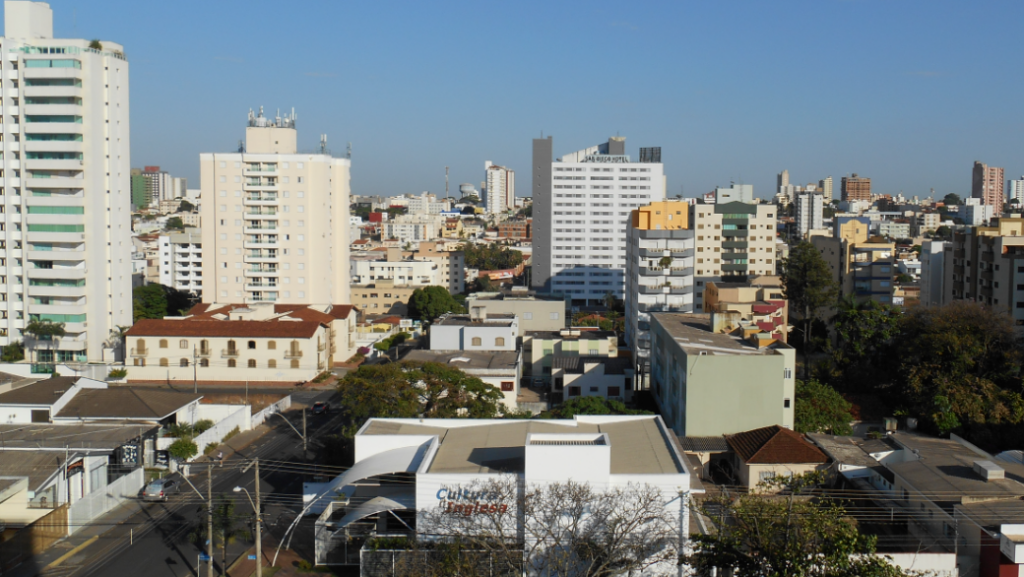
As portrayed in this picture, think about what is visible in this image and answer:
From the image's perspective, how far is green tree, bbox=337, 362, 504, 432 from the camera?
24.6m

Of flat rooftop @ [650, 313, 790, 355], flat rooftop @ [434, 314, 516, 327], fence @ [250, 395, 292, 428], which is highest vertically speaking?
flat rooftop @ [650, 313, 790, 355]

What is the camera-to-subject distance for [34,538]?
1858 cm

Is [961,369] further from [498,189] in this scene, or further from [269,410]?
[498,189]

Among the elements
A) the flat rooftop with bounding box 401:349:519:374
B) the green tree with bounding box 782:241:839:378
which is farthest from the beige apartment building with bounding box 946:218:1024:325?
the flat rooftop with bounding box 401:349:519:374

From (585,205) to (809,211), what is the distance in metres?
48.0

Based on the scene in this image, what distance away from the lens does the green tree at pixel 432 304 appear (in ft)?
179

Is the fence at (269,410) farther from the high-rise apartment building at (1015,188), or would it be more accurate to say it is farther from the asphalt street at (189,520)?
the high-rise apartment building at (1015,188)

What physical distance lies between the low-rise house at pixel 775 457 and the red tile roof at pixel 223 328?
21617 mm

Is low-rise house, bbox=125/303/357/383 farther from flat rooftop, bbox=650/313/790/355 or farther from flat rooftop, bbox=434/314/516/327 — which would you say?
flat rooftop, bbox=650/313/790/355

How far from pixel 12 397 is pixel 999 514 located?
2704 centimetres

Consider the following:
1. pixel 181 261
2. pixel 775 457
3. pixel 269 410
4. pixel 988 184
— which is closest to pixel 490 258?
pixel 181 261

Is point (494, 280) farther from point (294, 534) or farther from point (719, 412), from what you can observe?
point (294, 534)

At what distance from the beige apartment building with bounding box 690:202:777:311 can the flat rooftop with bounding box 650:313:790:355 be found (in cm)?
1860

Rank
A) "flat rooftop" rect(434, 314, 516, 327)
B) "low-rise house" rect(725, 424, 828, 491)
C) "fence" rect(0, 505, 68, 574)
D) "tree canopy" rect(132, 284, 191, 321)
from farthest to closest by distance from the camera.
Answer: "tree canopy" rect(132, 284, 191, 321), "flat rooftop" rect(434, 314, 516, 327), "low-rise house" rect(725, 424, 828, 491), "fence" rect(0, 505, 68, 574)
